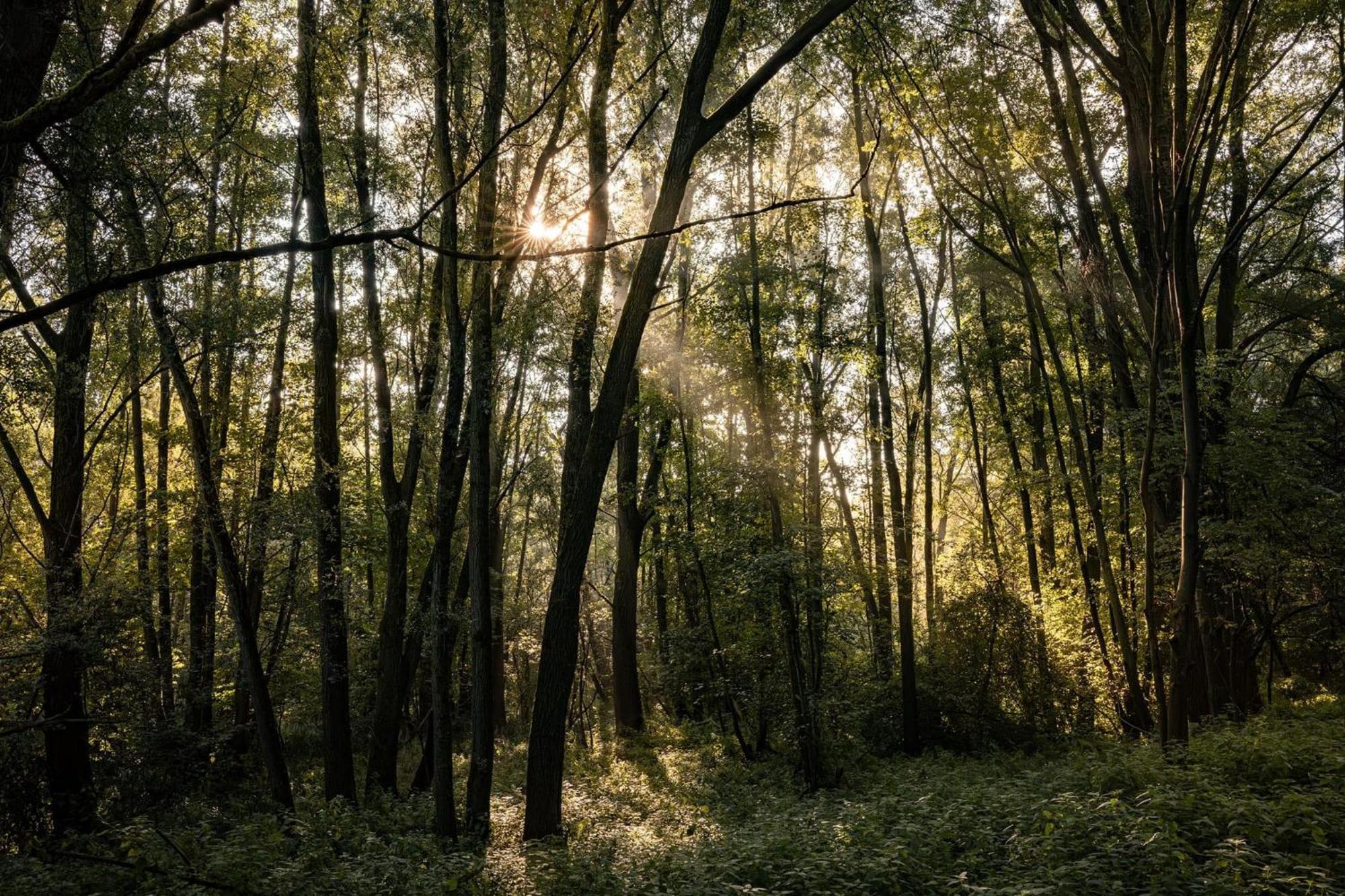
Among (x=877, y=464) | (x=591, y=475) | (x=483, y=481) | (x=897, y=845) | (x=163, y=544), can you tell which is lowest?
(x=897, y=845)

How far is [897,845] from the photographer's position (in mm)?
5379

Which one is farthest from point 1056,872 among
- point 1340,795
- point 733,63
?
point 733,63

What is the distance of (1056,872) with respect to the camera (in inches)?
176

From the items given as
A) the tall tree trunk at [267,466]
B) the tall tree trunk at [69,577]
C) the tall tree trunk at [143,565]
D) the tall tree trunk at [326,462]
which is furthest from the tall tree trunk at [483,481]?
the tall tree trunk at [143,565]

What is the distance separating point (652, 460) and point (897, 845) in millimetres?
12294

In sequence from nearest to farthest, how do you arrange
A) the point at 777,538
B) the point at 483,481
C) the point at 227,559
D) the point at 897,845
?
the point at 897,845, the point at 483,481, the point at 227,559, the point at 777,538

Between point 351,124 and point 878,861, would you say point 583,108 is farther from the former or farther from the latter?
point 878,861

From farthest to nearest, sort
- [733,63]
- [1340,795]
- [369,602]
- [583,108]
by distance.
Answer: [369,602] → [733,63] → [583,108] → [1340,795]

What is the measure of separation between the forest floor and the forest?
64 mm

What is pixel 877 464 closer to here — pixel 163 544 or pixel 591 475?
pixel 591 475

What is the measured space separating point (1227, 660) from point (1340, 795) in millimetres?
7270

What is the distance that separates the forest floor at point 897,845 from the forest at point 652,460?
2.5 inches

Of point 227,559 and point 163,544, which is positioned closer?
point 227,559

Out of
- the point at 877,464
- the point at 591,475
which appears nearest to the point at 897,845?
the point at 591,475
